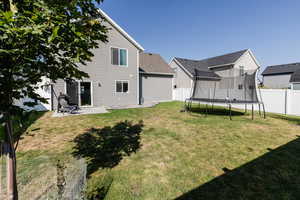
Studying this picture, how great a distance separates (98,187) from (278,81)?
38.6m

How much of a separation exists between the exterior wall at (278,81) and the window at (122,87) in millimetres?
31916

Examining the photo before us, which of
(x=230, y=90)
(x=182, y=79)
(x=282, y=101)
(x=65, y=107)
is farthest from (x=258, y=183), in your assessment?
(x=182, y=79)

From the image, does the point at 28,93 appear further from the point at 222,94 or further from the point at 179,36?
the point at 179,36

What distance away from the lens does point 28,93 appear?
145 cm

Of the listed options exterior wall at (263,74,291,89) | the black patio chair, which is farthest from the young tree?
exterior wall at (263,74,291,89)

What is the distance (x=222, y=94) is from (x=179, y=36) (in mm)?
12563

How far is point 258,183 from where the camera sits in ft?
8.04

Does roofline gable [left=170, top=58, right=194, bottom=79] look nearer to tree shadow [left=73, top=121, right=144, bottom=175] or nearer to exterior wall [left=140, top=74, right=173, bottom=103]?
exterior wall [left=140, top=74, right=173, bottom=103]

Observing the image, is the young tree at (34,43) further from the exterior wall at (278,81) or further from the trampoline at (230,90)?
the exterior wall at (278,81)

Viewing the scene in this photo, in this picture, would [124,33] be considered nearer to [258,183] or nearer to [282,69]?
[258,183]

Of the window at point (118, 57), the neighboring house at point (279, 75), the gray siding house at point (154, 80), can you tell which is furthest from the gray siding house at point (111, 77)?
the neighboring house at point (279, 75)

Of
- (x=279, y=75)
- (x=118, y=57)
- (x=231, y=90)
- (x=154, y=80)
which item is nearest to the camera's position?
(x=231, y=90)

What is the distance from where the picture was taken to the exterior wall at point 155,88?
14.5 metres

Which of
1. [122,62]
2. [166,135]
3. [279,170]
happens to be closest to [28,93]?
[166,135]
